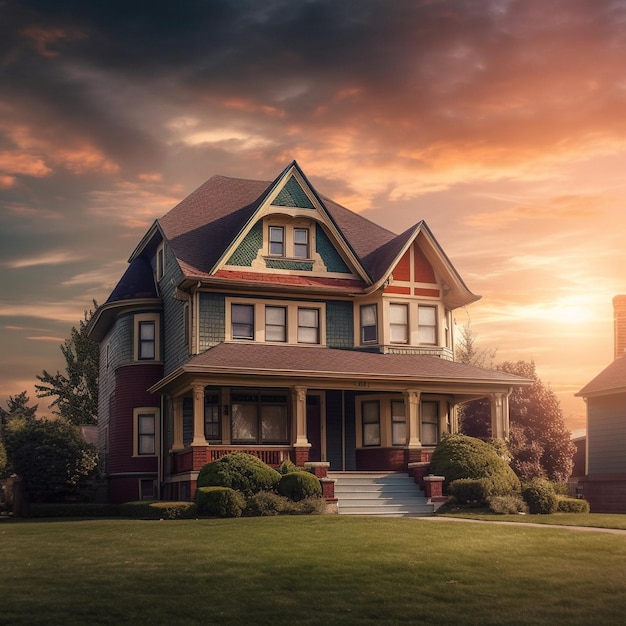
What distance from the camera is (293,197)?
37.5 metres

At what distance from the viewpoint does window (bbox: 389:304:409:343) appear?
3841 centimetres

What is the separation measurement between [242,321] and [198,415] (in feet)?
17.8

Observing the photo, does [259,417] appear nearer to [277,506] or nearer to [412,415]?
[412,415]

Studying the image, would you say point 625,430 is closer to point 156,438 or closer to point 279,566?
point 156,438

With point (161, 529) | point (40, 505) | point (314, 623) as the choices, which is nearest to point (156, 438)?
point (40, 505)

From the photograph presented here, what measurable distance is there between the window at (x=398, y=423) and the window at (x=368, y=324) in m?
2.85

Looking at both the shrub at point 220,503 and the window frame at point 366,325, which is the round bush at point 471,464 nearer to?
the window frame at point 366,325

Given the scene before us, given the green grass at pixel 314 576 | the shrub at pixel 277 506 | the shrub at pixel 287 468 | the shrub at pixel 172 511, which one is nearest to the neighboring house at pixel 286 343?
the shrub at pixel 287 468

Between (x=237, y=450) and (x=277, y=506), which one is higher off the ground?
(x=237, y=450)

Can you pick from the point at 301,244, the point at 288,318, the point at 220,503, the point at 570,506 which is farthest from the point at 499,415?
the point at 220,503

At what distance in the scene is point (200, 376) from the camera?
32.0m

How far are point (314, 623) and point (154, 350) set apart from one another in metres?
26.3

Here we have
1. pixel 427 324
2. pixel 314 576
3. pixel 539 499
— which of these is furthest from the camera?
pixel 427 324

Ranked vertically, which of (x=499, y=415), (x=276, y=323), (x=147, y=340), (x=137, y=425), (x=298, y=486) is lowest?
(x=298, y=486)
